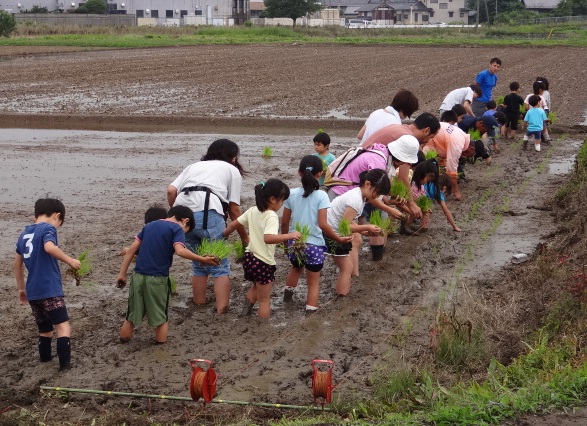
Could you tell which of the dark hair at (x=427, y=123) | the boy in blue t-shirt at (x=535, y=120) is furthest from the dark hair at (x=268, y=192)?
the boy in blue t-shirt at (x=535, y=120)

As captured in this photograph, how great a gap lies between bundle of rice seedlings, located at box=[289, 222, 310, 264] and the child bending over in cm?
14

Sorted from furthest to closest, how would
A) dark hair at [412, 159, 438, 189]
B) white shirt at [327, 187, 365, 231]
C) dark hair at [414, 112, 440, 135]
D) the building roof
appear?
the building roof, dark hair at [412, 159, 438, 189], dark hair at [414, 112, 440, 135], white shirt at [327, 187, 365, 231]

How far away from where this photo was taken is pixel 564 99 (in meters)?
24.9

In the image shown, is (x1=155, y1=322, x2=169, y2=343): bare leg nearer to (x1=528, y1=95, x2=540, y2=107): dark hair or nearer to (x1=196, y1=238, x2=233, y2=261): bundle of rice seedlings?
(x1=196, y1=238, x2=233, y2=261): bundle of rice seedlings

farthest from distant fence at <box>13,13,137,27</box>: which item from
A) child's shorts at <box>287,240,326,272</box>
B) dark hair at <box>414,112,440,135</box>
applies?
child's shorts at <box>287,240,326,272</box>

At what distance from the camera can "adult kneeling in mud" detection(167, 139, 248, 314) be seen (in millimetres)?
7406

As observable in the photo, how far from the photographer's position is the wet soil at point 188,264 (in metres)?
5.98

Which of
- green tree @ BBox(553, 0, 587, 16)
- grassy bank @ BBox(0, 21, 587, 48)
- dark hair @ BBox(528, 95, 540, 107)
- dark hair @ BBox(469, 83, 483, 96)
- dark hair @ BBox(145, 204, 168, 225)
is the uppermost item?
green tree @ BBox(553, 0, 587, 16)

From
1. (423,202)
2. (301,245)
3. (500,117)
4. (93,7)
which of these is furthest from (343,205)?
(93,7)

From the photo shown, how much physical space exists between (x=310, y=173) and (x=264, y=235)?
79 centimetres

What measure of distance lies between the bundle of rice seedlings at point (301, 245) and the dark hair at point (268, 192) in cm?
35

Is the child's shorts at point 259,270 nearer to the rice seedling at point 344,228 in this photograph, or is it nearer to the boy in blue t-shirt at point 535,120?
the rice seedling at point 344,228

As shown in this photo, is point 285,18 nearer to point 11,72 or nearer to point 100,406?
point 11,72

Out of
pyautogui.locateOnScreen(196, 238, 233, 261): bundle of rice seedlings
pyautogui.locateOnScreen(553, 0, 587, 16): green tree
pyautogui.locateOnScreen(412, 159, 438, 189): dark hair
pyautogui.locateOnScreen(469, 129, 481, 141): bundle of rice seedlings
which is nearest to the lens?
pyautogui.locateOnScreen(196, 238, 233, 261): bundle of rice seedlings
